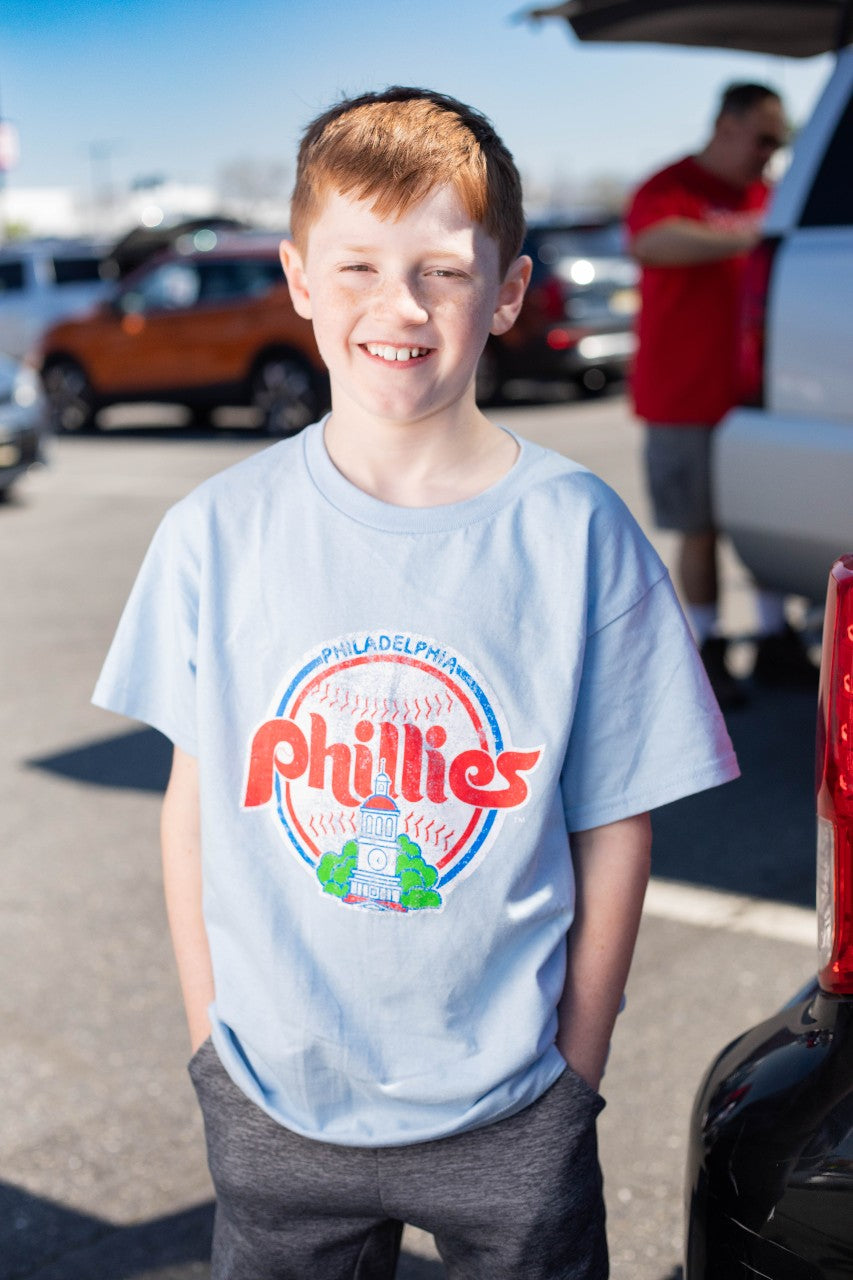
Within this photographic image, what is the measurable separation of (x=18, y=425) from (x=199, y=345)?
4237 millimetres

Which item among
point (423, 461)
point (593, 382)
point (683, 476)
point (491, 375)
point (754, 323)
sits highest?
point (423, 461)

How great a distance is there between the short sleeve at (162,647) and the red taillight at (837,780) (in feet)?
1.91

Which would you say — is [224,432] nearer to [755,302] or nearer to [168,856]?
[755,302]

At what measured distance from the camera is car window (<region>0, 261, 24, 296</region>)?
1747cm

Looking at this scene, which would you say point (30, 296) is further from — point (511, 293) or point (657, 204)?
point (511, 293)

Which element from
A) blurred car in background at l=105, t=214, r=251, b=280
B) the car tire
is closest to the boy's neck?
the car tire

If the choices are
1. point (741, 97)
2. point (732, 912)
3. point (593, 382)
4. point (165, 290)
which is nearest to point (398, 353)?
point (732, 912)

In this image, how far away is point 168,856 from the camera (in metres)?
1.54

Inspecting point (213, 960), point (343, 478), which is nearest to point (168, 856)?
point (213, 960)

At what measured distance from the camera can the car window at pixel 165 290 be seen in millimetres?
13984

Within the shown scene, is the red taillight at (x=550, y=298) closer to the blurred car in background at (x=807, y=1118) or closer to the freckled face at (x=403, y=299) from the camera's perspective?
the freckled face at (x=403, y=299)

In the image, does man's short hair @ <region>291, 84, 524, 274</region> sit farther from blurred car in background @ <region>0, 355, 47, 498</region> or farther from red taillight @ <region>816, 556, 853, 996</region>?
blurred car in background @ <region>0, 355, 47, 498</region>

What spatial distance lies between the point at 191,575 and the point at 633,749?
1.47ft

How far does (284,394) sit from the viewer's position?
13359 millimetres
